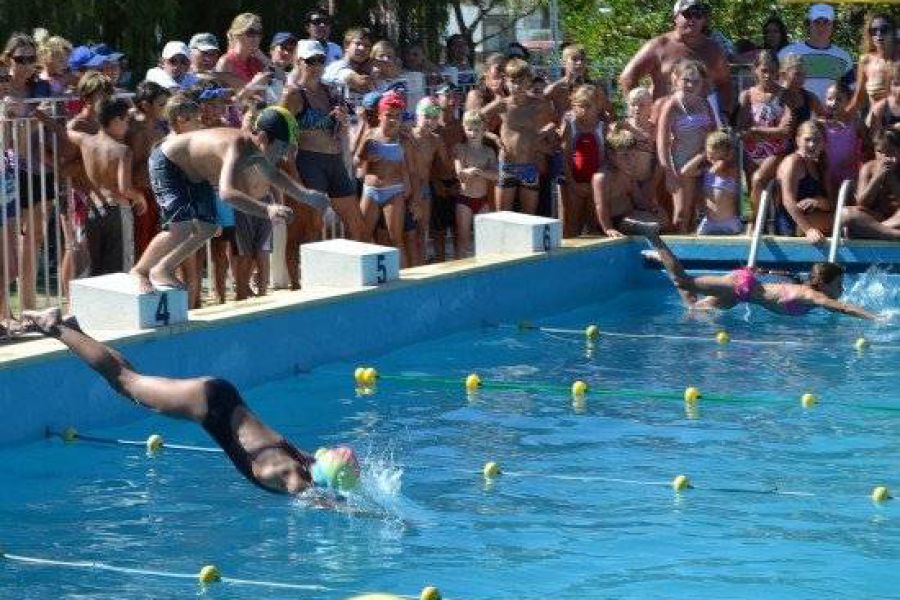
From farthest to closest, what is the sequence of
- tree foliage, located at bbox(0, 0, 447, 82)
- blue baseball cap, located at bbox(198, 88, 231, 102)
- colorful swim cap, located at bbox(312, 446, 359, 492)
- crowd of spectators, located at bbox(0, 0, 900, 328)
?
tree foliage, located at bbox(0, 0, 447, 82), crowd of spectators, located at bbox(0, 0, 900, 328), blue baseball cap, located at bbox(198, 88, 231, 102), colorful swim cap, located at bbox(312, 446, 359, 492)

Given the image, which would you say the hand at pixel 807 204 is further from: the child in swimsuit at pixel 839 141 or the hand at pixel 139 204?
the hand at pixel 139 204

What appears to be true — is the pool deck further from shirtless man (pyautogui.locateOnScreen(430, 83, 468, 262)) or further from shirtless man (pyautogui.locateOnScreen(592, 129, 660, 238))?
shirtless man (pyautogui.locateOnScreen(430, 83, 468, 262))

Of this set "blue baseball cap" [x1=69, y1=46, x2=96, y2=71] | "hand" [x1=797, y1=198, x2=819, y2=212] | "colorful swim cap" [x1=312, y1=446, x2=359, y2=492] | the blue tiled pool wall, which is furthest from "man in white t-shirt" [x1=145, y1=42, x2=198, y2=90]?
"colorful swim cap" [x1=312, y1=446, x2=359, y2=492]

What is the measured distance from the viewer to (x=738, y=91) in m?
17.0

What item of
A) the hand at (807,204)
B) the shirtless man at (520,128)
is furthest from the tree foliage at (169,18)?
the hand at (807,204)

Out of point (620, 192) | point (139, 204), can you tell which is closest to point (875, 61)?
point (620, 192)

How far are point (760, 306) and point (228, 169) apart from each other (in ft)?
17.8

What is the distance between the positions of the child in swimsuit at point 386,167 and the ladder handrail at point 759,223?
9.47 ft

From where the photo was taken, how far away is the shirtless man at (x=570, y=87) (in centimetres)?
1623

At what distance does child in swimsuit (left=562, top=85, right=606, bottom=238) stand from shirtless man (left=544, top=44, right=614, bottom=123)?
0.24m

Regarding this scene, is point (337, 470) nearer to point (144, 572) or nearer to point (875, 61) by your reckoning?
point (144, 572)

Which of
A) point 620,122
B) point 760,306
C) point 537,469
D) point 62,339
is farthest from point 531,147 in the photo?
point 62,339

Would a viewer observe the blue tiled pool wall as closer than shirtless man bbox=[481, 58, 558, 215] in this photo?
Yes

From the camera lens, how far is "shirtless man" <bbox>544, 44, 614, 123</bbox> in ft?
53.3
